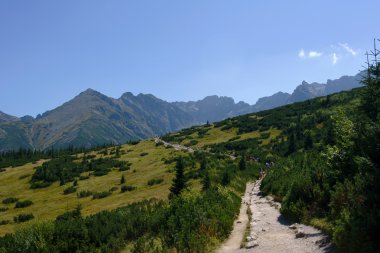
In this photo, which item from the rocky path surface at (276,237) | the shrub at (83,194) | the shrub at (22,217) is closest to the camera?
the rocky path surface at (276,237)

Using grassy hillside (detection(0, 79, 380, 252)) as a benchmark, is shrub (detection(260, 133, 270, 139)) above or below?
above

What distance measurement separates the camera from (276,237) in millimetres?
17984

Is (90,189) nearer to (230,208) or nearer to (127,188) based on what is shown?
(127,188)

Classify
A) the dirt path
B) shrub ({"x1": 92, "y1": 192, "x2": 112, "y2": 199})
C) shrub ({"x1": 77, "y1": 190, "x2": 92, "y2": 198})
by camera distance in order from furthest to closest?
shrub ({"x1": 77, "y1": 190, "x2": 92, "y2": 198}) < shrub ({"x1": 92, "y1": 192, "x2": 112, "y2": 199}) < the dirt path

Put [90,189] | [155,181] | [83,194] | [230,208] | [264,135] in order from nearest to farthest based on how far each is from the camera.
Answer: [230,208] < [155,181] < [83,194] < [90,189] < [264,135]

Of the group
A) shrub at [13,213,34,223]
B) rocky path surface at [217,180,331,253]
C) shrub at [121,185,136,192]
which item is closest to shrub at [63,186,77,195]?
shrub at [121,185,136,192]

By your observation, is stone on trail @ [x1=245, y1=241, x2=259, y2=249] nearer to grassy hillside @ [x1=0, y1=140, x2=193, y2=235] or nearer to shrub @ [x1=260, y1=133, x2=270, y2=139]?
grassy hillside @ [x1=0, y1=140, x2=193, y2=235]

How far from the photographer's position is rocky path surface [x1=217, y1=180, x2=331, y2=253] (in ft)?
50.2

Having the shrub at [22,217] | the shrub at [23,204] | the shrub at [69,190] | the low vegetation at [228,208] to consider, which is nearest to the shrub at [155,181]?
the low vegetation at [228,208]

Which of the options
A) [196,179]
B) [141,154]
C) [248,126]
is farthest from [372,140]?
[248,126]

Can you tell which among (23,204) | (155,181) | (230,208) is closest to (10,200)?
(23,204)

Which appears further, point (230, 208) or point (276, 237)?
point (230, 208)

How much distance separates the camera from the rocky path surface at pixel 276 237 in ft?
50.2

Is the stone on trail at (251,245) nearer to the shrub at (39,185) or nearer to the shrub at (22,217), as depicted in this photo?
the shrub at (22,217)
